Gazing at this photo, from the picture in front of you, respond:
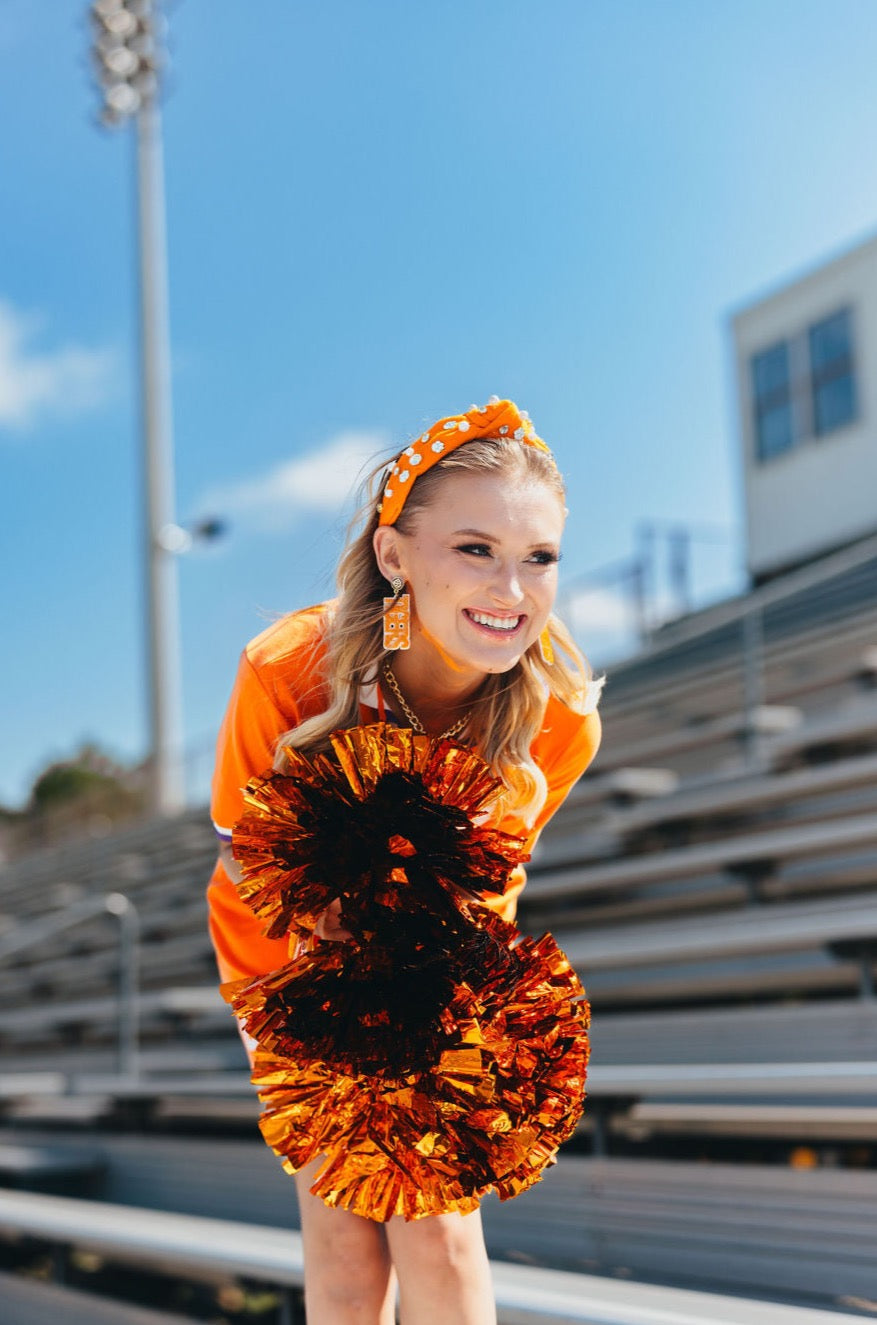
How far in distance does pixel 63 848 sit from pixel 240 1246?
11741mm

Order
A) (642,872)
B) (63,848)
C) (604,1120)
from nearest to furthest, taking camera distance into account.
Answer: (604,1120), (642,872), (63,848)

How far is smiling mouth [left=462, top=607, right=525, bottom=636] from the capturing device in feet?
5.34

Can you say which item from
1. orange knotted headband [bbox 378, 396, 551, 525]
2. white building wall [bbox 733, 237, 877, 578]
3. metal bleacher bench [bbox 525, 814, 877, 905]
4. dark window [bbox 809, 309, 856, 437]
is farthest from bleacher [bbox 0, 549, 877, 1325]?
dark window [bbox 809, 309, 856, 437]

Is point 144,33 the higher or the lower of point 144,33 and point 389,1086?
the higher

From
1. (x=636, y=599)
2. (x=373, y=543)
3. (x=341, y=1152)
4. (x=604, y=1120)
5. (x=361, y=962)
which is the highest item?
(x=636, y=599)

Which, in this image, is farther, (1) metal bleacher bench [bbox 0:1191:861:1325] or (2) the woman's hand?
(1) metal bleacher bench [bbox 0:1191:861:1325]

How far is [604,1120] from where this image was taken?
3.16 meters

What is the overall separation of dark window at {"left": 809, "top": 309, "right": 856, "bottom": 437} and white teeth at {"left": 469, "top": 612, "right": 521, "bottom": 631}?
11.0 metres

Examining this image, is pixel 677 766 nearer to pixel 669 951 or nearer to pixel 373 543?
pixel 669 951

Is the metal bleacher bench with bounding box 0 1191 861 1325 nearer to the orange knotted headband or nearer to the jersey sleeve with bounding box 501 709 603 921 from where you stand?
the jersey sleeve with bounding box 501 709 603 921

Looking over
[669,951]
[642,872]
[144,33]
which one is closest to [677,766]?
[642,872]

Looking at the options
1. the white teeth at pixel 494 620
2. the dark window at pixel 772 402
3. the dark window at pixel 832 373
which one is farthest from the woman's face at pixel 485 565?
the dark window at pixel 772 402

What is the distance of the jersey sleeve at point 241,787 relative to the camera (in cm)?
170

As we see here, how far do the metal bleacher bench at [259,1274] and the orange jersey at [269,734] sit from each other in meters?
0.87
